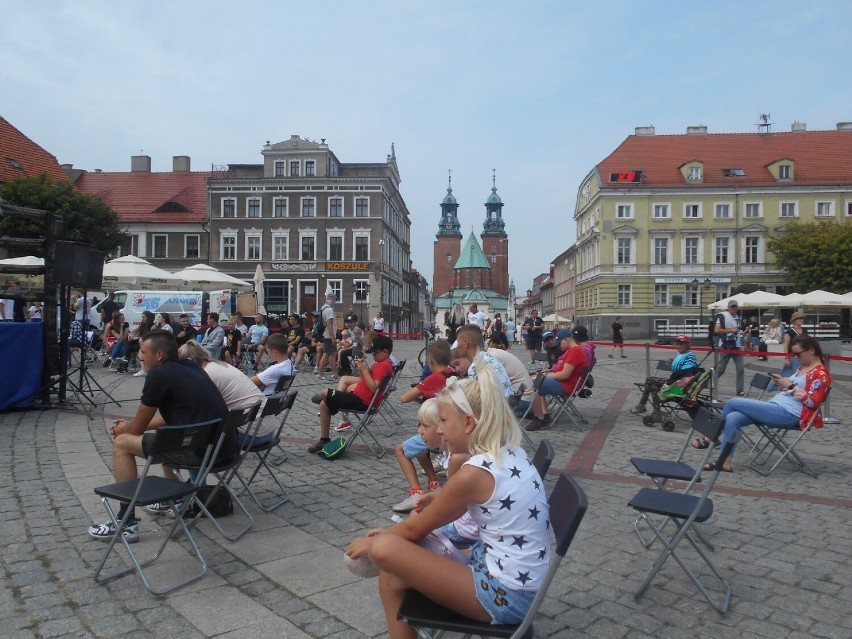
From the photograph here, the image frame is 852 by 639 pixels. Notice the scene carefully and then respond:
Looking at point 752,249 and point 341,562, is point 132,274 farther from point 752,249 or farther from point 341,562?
point 752,249

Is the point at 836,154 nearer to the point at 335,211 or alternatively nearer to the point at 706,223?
the point at 706,223

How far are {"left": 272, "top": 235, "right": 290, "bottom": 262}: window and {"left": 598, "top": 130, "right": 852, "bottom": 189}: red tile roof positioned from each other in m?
26.0

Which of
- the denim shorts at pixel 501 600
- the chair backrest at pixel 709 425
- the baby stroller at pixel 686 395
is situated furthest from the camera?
the baby stroller at pixel 686 395

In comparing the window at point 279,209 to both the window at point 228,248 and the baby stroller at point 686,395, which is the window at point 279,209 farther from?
the baby stroller at point 686,395

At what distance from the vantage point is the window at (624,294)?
54.1 meters

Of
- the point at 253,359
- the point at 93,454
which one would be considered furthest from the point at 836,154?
the point at 93,454

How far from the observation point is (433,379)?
7.08m

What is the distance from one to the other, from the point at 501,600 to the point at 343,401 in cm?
522

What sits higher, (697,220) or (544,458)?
(697,220)

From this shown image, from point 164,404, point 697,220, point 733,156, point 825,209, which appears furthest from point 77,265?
point 825,209

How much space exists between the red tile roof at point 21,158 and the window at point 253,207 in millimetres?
14286

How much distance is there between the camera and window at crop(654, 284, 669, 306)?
176 feet

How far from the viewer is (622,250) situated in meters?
54.2

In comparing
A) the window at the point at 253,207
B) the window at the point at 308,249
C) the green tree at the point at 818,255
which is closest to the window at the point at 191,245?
the window at the point at 253,207
